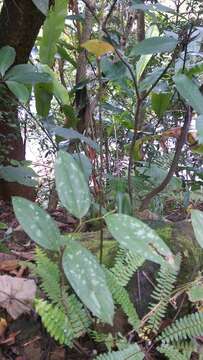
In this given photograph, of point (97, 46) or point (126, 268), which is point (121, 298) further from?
point (97, 46)

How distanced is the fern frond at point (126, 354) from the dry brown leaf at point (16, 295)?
0.75 ft

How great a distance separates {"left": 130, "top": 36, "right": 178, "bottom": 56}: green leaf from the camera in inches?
39.4

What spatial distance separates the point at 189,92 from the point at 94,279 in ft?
1.79

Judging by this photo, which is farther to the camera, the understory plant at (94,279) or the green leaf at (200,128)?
the green leaf at (200,128)

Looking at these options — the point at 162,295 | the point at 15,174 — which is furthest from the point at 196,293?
the point at 15,174

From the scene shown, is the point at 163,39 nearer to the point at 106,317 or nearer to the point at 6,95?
the point at 106,317

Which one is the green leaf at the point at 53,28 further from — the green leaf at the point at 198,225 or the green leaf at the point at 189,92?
the green leaf at the point at 198,225

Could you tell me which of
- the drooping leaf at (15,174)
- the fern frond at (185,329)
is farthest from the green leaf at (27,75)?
the fern frond at (185,329)

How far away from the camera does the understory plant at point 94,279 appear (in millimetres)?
640

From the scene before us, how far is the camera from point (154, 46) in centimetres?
101

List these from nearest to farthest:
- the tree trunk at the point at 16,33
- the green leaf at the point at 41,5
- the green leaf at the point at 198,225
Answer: the green leaf at the point at 198,225 → the green leaf at the point at 41,5 → the tree trunk at the point at 16,33

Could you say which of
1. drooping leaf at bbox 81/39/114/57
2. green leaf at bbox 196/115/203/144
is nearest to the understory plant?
green leaf at bbox 196/115/203/144

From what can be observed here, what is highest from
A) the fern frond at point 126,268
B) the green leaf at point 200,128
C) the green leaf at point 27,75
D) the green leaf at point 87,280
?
the green leaf at point 27,75

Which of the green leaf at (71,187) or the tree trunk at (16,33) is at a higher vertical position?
the tree trunk at (16,33)
